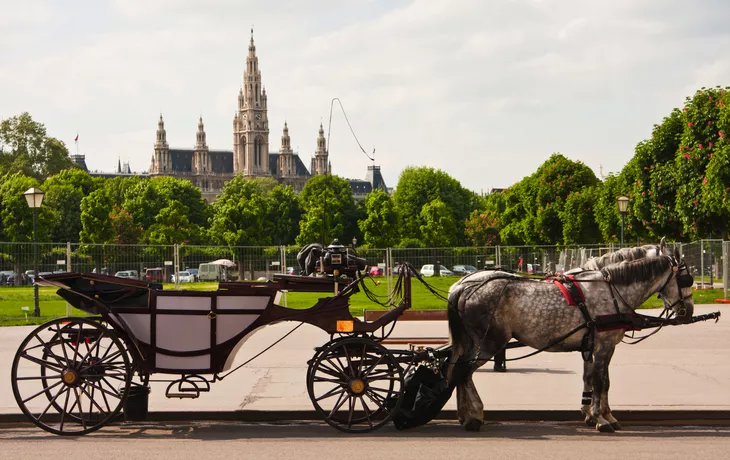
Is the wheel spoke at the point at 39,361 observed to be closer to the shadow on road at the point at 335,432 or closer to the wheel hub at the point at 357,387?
the shadow on road at the point at 335,432

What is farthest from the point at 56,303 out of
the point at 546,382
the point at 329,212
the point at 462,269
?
the point at 329,212

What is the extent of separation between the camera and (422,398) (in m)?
9.64

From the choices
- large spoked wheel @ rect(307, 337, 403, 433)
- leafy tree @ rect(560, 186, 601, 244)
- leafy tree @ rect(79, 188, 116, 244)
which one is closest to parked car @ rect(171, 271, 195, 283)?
large spoked wheel @ rect(307, 337, 403, 433)

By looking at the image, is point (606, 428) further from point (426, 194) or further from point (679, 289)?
point (426, 194)

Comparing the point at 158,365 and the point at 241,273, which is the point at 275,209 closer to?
the point at 241,273

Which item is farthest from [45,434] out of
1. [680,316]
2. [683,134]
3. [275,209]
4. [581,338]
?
[275,209]

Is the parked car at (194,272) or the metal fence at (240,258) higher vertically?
the metal fence at (240,258)

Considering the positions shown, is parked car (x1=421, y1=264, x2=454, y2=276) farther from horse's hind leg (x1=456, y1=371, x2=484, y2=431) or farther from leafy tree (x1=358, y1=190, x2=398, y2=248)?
leafy tree (x1=358, y1=190, x2=398, y2=248)

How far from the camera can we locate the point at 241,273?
3122 cm

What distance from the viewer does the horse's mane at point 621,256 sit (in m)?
10.1

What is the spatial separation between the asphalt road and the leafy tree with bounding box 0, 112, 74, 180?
95.7m
